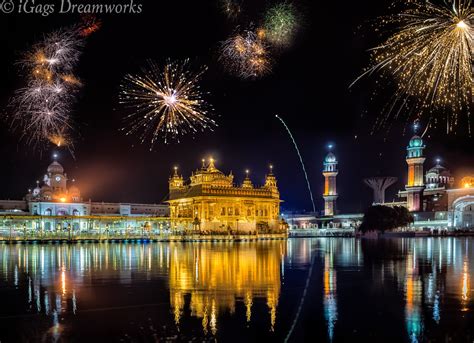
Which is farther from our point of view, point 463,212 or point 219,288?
point 463,212

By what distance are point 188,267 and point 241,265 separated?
7.02 feet

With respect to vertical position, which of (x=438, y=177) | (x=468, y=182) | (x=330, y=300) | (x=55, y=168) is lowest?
(x=330, y=300)

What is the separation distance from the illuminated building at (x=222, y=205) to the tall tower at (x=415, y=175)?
94.7 feet

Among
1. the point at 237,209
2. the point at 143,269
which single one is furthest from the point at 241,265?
the point at 237,209

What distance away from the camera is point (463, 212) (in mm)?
83062

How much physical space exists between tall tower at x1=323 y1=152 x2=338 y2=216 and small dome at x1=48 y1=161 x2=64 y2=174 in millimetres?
48351

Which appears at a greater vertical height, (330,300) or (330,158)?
(330,158)

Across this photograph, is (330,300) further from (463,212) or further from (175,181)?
(463,212)

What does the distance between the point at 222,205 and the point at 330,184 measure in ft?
153

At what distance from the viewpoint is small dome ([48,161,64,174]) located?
280 ft

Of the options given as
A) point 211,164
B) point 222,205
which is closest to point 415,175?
point 211,164

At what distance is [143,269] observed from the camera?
21875 millimetres

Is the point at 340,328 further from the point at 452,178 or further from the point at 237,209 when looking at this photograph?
the point at 452,178

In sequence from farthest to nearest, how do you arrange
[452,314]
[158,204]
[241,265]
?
[158,204] < [241,265] < [452,314]
